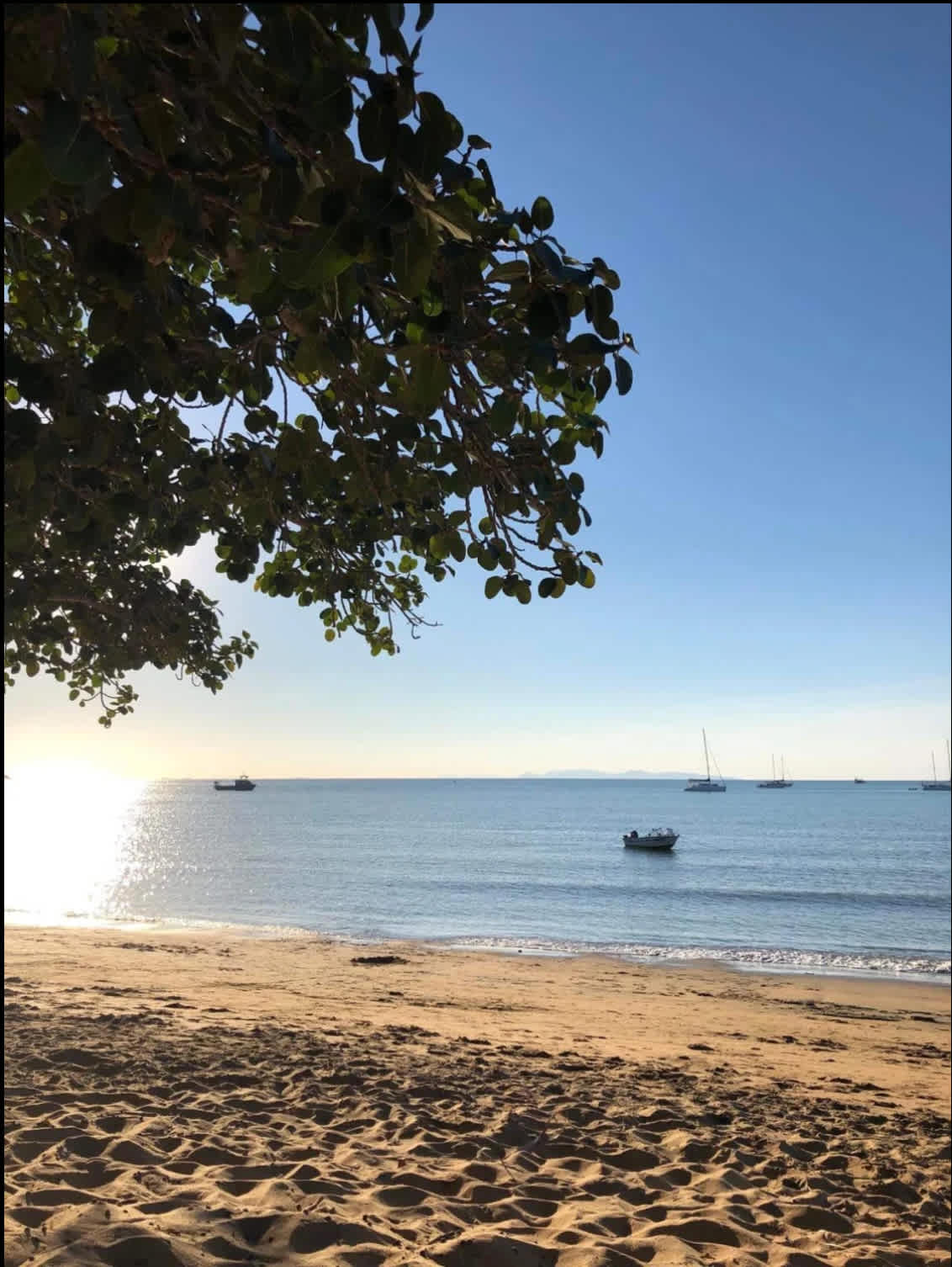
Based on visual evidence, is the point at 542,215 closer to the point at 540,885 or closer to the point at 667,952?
the point at 667,952

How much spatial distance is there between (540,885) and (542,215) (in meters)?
40.1

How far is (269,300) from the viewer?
204 cm

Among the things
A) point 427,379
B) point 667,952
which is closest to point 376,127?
point 427,379

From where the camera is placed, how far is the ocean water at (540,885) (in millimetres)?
26562

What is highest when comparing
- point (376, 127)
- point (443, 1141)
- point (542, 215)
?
point (542, 215)

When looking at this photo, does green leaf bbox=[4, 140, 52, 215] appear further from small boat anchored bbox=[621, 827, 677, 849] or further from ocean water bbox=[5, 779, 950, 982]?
small boat anchored bbox=[621, 827, 677, 849]

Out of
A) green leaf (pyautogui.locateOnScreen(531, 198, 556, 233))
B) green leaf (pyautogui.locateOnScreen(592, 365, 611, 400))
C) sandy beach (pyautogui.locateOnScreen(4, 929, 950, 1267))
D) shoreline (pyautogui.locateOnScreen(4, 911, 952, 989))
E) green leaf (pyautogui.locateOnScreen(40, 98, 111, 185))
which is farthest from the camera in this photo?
shoreline (pyautogui.locateOnScreen(4, 911, 952, 989))

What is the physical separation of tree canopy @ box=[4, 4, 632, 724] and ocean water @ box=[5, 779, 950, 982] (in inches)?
869

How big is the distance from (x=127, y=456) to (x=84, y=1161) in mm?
3756

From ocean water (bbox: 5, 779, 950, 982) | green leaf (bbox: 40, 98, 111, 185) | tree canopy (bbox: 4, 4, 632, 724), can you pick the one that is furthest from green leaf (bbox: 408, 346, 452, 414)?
ocean water (bbox: 5, 779, 950, 982)

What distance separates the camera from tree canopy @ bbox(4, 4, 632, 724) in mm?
1619

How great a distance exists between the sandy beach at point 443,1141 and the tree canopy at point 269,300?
9.80 feet

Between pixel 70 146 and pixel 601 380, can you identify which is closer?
pixel 70 146

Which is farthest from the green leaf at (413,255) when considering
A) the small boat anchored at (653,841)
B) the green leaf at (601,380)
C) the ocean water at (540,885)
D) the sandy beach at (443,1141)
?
the small boat anchored at (653,841)
